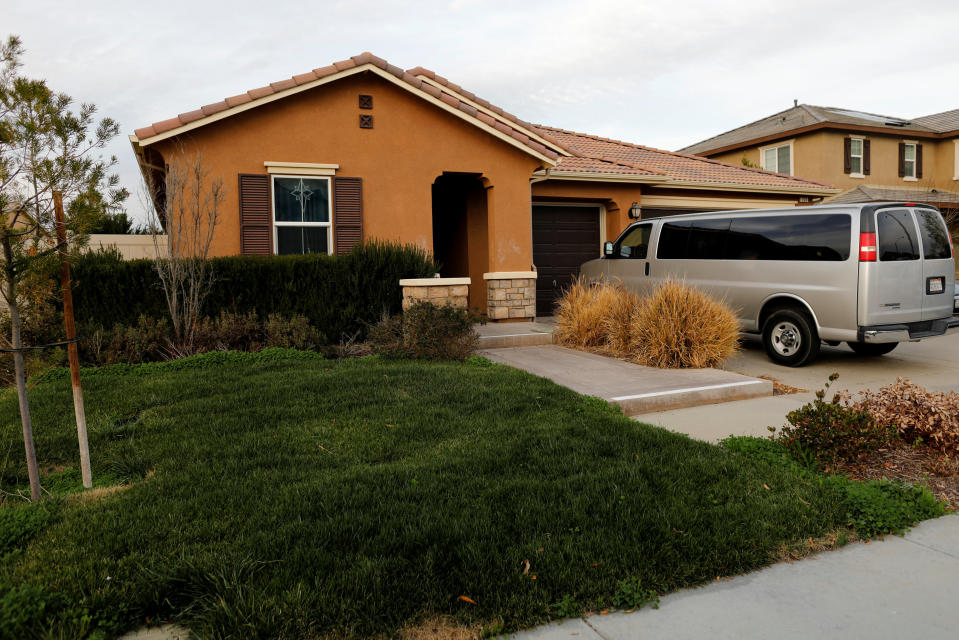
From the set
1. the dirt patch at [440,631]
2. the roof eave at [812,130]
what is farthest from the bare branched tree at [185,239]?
the roof eave at [812,130]

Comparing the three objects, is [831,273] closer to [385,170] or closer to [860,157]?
[385,170]

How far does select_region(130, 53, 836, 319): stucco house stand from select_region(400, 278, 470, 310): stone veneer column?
6.96 feet

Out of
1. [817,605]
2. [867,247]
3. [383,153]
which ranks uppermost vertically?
[383,153]

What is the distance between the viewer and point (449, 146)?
1152 cm

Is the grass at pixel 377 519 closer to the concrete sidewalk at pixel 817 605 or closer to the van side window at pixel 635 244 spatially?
the concrete sidewalk at pixel 817 605

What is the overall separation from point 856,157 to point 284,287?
25.7 metres

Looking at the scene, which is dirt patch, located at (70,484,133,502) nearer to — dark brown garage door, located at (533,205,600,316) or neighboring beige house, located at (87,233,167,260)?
neighboring beige house, located at (87,233,167,260)

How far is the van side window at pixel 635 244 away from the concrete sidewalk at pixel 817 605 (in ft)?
26.7

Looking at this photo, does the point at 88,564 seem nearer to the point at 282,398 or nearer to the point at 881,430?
the point at 282,398

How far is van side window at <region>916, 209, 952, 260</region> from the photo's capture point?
26.1ft

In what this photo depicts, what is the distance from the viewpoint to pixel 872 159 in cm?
2564

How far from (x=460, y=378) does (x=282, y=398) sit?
6.24 feet

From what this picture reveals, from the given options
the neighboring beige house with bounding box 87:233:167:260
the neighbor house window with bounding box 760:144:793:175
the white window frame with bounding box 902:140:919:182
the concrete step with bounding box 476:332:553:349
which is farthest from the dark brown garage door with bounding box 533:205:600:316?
the white window frame with bounding box 902:140:919:182

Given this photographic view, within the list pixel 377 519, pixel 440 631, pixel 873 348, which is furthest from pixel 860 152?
pixel 440 631
